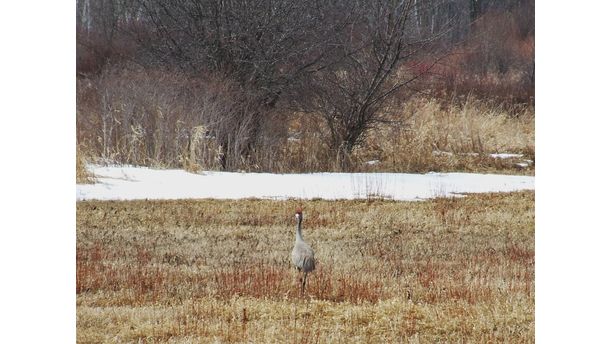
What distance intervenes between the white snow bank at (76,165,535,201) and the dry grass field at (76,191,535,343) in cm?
71

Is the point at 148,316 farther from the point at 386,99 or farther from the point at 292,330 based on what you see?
the point at 386,99

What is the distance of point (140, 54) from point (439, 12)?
744 centimetres

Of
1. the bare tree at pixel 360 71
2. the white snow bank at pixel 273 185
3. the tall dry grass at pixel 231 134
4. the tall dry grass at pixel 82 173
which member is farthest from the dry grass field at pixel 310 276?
the bare tree at pixel 360 71

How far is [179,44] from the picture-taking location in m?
19.8

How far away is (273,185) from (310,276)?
7639 millimetres

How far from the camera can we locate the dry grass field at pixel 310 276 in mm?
7555

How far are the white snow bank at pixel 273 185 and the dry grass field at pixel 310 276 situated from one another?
2.32ft

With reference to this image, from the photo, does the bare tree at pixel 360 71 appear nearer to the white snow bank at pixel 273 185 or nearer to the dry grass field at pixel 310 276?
the white snow bank at pixel 273 185

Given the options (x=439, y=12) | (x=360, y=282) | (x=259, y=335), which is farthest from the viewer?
(x=439, y=12)

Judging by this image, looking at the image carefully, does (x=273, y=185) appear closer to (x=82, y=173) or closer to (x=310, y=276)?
(x=82, y=173)

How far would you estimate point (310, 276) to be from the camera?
367 inches

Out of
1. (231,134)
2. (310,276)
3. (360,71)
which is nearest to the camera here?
(310,276)

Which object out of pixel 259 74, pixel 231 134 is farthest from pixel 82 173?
pixel 259 74
